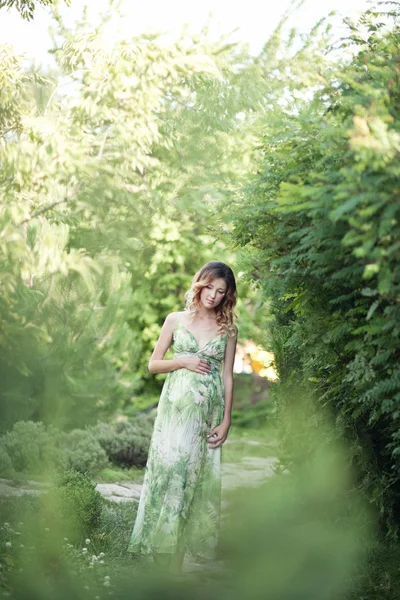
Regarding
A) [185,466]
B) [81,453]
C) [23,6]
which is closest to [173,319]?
[185,466]

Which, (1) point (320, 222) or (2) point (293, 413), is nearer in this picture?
(1) point (320, 222)

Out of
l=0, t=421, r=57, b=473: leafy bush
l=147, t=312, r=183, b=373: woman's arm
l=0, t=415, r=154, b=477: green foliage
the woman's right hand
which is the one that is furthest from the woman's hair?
l=0, t=421, r=57, b=473: leafy bush

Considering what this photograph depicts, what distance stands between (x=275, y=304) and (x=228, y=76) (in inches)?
186

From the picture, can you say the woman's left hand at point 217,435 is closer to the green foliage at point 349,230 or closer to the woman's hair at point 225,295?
the woman's hair at point 225,295

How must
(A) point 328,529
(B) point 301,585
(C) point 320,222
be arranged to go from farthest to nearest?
1. (A) point 328,529
2. (B) point 301,585
3. (C) point 320,222

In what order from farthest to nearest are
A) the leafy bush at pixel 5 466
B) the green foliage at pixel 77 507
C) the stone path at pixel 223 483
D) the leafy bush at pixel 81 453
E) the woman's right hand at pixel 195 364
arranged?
1. the leafy bush at pixel 81 453
2. the leafy bush at pixel 5 466
3. the stone path at pixel 223 483
4. the green foliage at pixel 77 507
5. the woman's right hand at pixel 195 364

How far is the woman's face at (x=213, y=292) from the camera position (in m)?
4.86

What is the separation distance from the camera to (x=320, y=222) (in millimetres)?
3383

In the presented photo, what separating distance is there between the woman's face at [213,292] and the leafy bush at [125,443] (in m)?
5.02

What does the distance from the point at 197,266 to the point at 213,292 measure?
28.9ft

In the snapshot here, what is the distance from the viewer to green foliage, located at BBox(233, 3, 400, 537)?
9.85 ft

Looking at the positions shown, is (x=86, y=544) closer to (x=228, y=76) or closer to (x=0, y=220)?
(x=0, y=220)

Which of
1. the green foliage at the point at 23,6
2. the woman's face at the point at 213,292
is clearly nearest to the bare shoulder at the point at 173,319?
the woman's face at the point at 213,292

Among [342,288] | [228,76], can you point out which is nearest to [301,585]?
[342,288]
